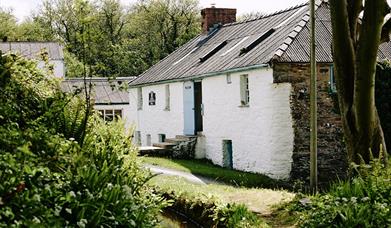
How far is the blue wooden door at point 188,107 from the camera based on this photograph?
2694cm

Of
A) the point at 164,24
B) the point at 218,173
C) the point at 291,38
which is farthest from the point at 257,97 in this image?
the point at 164,24

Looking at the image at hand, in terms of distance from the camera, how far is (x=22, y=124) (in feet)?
25.0

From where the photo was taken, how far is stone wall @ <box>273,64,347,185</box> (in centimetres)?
2023

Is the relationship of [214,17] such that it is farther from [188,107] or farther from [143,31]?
[143,31]

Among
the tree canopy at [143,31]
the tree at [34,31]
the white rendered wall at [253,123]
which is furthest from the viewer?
the tree at [34,31]

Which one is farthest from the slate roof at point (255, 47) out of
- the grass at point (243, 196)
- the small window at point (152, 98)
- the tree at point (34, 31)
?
the tree at point (34, 31)

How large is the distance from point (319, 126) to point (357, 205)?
13.2 m

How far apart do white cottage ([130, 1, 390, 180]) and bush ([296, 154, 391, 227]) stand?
11480mm

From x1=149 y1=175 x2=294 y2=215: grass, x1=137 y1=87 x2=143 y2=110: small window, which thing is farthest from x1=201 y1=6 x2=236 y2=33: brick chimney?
x1=149 y1=175 x2=294 y2=215: grass

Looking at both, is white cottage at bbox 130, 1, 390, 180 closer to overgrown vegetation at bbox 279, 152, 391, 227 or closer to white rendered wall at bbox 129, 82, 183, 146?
white rendered wall at bbox 129, 82, 183, 146

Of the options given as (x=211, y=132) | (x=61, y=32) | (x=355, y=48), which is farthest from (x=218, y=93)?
(x=61, y=32)

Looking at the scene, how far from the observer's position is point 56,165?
664 centimetres

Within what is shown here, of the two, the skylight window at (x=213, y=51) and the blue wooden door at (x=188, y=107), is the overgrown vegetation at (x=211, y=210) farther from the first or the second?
the skylight window at (x=213, y=51)

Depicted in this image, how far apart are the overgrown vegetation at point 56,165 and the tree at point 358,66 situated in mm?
4017
